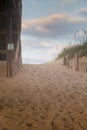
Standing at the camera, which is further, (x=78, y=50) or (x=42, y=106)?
(x=78, y=50)

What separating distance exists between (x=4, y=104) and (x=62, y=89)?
2.64 meters

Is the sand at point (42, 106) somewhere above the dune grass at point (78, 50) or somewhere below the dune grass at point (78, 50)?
below

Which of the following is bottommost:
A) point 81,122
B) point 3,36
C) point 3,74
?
point 81,122

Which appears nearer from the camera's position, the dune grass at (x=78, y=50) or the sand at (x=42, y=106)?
the sand at (x=42, y=106)

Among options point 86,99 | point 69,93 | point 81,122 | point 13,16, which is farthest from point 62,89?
point 13,16

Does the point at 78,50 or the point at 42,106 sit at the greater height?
the point at 78,50

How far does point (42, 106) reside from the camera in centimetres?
748

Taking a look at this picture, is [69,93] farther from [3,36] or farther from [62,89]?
[3,36]

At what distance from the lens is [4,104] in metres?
7.58

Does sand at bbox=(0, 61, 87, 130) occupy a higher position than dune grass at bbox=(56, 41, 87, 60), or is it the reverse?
dune grass at bbox=(56, 41, 87, 60)

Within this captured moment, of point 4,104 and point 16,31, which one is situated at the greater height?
point 16,31

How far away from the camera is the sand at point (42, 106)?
6332 mm

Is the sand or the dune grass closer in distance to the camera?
the sand

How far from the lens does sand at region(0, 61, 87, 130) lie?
6332mm
